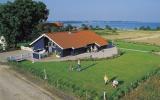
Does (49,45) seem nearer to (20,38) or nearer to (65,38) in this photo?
(65,38)

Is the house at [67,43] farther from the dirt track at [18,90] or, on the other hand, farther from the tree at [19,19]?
the dirt track at [18,90]

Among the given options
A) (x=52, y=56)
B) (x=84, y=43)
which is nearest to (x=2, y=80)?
(x=52, y=56)

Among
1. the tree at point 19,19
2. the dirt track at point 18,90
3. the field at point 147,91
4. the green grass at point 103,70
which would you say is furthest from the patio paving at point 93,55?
the field at point 147,91

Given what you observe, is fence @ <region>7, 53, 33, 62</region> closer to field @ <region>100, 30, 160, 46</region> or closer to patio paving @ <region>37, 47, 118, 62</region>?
patio paving @ <region>37, 47, 118, 62</region>

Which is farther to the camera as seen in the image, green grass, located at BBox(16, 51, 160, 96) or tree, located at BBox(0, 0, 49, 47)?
tree, located at BBox(0, 0, 49, 47)

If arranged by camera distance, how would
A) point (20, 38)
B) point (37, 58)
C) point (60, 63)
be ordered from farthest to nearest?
point (20, 38)
point (37, 58)
point (60, 63)

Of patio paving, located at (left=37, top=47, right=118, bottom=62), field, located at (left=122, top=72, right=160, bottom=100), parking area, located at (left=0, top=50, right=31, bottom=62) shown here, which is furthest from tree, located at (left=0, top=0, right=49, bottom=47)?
field, located at (left=122, top=72, right=160, bottom=100)
